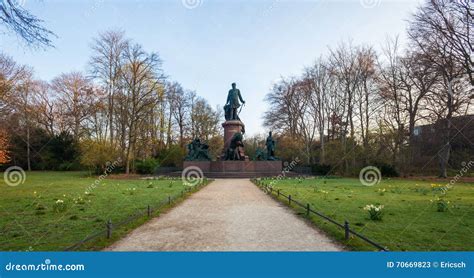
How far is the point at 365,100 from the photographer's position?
111 ft

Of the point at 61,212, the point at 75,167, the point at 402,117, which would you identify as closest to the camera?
the point at 61,212

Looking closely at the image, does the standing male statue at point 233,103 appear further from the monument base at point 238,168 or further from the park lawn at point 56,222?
the park lawn at point 56,222

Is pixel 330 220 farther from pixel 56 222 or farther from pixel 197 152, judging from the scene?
pixel 197 152

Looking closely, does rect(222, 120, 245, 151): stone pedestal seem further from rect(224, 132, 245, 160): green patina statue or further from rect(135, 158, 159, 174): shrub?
rect(135, 158, 159, 174): shrub

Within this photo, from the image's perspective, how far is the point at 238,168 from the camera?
30297mm

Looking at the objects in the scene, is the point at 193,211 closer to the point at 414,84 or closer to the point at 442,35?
the point at 442,35

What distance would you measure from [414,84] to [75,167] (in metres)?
47.3

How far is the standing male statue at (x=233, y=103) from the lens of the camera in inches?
1331

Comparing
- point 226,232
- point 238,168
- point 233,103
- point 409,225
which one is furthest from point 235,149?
point 226,232

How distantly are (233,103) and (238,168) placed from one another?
7791 mm

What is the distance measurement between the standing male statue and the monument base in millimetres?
5922

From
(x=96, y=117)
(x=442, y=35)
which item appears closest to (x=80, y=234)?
(x=442, y=35)

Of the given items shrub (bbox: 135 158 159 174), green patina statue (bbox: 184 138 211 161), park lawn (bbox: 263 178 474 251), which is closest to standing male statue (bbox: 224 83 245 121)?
green patina statue (bbox: 184 138 211 161)

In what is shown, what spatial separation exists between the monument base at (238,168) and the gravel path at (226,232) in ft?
61.2
